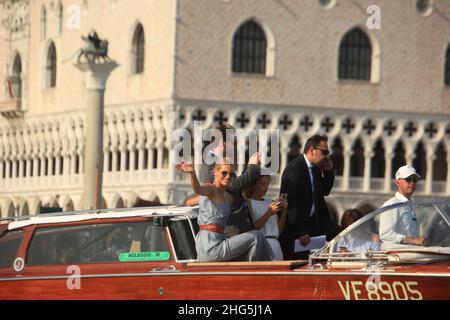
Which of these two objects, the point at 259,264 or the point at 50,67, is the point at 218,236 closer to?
the point at 259,264

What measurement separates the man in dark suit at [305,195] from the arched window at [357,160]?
4481cm

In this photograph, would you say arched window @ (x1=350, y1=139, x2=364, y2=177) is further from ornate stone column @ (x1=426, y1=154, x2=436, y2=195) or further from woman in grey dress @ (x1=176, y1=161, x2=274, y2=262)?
woman in grey dress @ (x1=176, y1=161, x2=274, y2=262)

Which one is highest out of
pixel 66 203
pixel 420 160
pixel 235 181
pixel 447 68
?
pixel 447 68

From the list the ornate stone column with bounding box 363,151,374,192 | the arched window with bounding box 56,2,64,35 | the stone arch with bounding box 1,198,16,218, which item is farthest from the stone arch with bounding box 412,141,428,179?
the stone arch with bounding box 1,198,16,218

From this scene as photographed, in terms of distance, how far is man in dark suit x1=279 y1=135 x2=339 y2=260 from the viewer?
1694 centimetres

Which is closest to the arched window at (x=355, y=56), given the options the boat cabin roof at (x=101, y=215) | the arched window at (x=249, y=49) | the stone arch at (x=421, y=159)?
the arched window at (x=249, y=49)

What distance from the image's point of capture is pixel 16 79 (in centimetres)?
7125

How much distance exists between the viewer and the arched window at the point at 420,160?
62.6 m

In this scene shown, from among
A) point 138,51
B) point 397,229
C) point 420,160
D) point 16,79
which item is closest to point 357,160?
point 420,160

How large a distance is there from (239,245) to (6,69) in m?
57.4

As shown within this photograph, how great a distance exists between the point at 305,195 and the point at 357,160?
45404 millimetres

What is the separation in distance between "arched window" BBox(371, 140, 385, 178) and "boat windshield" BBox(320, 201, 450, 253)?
47142 mm
